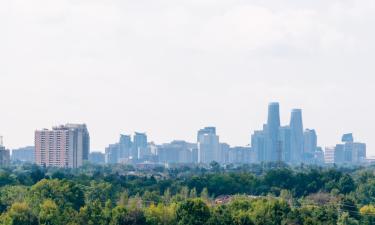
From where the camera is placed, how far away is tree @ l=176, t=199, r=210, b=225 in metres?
47.0

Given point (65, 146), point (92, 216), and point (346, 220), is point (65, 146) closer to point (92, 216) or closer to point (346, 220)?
point (346, 220)

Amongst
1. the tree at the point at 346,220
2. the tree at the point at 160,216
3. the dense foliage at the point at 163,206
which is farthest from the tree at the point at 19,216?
the tree at the point at 346,220

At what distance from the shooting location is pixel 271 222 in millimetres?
48656

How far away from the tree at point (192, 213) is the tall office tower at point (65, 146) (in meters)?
124

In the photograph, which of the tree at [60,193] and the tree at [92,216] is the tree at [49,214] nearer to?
the tree at [92,216]

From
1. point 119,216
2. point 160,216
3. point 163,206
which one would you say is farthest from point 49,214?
point 163,206

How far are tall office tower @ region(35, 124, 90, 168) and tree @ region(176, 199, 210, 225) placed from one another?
124041 millimetres

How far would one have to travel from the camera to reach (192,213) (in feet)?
156

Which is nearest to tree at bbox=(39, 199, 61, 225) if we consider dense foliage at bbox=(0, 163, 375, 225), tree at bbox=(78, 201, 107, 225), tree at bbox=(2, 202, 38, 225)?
dense foliage at bbox=(0, 163, 375, 225)

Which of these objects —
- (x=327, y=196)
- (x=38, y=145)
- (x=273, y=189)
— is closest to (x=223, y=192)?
(x=273, y=189)

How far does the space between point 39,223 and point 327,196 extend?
2870 centimetres

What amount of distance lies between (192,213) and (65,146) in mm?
128175

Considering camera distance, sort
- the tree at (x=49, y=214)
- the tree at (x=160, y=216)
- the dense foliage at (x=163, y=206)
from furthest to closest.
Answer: the tree at (x=160, y=216), the dense foliage at (x=163, y=206), the tree at (x=49, y=214)

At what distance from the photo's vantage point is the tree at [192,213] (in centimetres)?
4703
